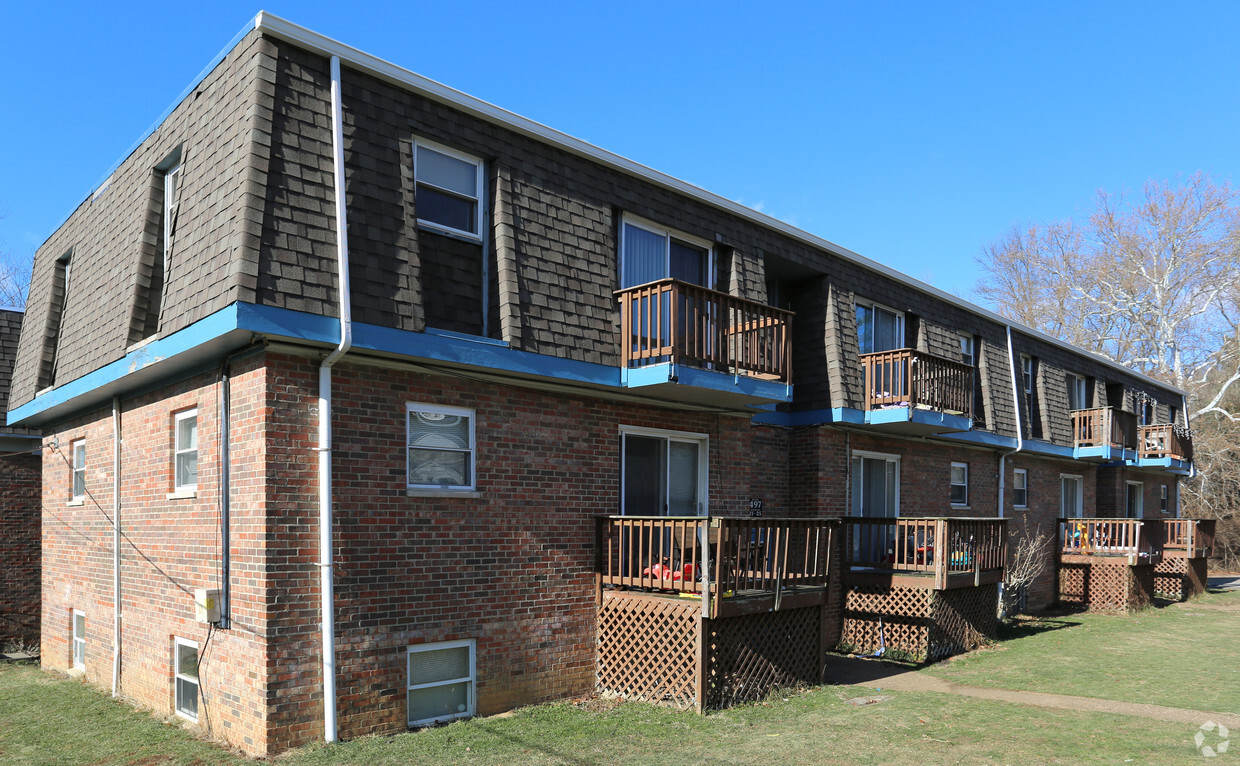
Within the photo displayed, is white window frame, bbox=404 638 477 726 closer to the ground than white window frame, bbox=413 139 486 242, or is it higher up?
closer to the ground

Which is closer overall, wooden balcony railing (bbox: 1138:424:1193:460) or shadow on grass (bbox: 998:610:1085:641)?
shadow on grass (bbox: 998:610:1085:641)

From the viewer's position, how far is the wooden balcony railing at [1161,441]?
87.2 feet

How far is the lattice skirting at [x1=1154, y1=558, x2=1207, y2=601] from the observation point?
24672 millimetres

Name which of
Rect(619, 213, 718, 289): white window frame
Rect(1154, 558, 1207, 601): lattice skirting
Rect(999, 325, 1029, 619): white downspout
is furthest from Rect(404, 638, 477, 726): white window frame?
Rect(1154, 558, 1207, 601): lattice skirting

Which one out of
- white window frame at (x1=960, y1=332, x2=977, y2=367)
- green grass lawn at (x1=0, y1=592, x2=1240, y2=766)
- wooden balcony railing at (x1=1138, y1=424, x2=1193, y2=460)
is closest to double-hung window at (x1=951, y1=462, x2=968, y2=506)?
white window frame at (x1=960, y1=332, x2=977, y2=367)

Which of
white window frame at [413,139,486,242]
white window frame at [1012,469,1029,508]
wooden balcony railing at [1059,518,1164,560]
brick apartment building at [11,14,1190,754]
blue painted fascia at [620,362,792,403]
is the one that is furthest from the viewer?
wooden balcony railing at [1059,518,1164,560]

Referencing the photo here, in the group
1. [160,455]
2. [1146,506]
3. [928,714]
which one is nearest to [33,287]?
[160,455]

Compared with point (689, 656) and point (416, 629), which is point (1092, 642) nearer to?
point (689, 656)

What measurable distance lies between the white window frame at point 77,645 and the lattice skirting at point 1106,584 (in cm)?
2146

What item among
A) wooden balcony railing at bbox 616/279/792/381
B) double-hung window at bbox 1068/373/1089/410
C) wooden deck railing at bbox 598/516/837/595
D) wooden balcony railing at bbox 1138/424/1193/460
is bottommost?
wooden deck railing at bbox 598/516/837/595

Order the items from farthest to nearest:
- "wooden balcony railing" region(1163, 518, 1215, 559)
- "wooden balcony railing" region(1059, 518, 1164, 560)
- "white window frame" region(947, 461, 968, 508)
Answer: "wooden balcony railing" region(1163, 518, 1215, 559) → "wooden balcony railing" region(1059, 518, 1164, 560) → "white window frame" region(947, 461, 968, 508)

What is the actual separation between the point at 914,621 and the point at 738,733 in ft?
20.2

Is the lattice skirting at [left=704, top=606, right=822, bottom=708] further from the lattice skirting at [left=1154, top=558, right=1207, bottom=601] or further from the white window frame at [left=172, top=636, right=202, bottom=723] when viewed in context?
the lattice skirting at [left=1154, top=558, right=1207, bottom=601]

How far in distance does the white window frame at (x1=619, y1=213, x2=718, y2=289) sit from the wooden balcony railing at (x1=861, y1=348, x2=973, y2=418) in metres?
3.96
